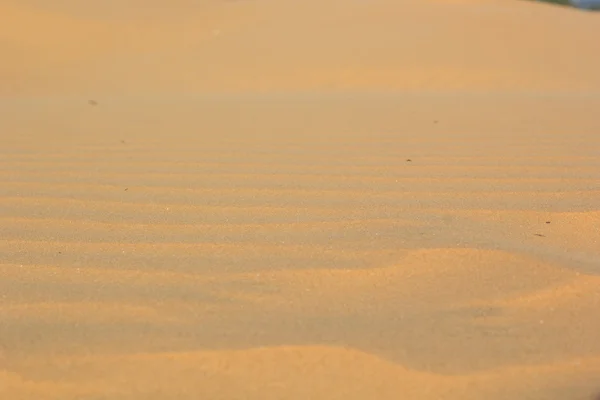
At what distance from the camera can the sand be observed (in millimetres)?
1710

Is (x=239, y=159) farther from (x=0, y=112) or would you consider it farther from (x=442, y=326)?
(x=0, y=112)

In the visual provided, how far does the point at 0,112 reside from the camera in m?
5.50

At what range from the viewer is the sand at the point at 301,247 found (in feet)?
5.61

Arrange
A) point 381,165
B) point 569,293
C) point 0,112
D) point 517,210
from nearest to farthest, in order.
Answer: point 569,293
point 517,210
point 381,165
point 0,112

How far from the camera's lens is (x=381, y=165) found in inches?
139

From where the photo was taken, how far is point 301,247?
7.90 ft

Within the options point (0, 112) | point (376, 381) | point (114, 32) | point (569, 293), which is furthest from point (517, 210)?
point (114, 32)

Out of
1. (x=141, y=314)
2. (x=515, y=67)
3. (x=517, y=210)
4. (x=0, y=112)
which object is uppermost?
(x=515, y=67)

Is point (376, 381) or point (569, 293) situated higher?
point (569, 293)

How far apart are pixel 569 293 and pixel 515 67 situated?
6098mm

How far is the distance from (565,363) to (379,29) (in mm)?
8163

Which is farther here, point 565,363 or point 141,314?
point 141,314

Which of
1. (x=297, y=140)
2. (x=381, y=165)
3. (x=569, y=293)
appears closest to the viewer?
(x=569, y=293)

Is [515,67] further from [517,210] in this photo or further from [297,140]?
[517,210]
